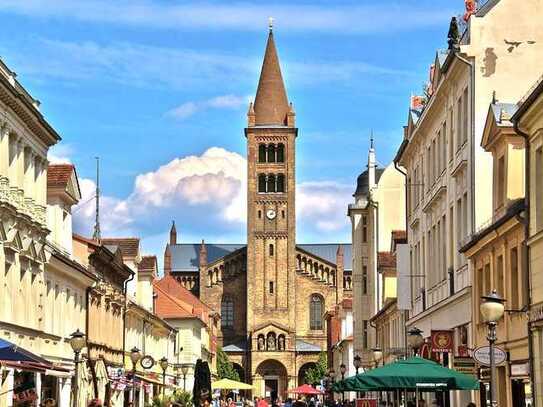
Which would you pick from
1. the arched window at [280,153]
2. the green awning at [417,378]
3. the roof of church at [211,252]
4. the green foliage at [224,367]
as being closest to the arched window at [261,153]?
the arched window at [280,153]

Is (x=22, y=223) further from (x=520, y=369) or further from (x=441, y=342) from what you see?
(x=520, y=369)

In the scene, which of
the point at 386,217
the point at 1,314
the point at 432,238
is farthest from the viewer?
the point at 386,217

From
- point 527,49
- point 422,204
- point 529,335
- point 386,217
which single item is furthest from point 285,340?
point 529,335

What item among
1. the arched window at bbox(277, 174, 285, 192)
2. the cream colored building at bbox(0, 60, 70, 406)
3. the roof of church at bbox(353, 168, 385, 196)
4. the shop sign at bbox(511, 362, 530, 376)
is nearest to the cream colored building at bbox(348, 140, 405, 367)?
the roof of church at bbox(353, 168, 385, 196)

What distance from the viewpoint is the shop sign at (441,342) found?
35.5 metres

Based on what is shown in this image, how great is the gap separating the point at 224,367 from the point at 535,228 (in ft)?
408

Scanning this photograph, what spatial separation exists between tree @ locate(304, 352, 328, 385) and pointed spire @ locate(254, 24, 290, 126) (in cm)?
2863

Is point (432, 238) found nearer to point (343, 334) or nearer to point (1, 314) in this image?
point (1, 314)

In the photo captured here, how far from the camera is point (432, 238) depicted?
45438 mm

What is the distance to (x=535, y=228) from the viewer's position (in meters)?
25.9

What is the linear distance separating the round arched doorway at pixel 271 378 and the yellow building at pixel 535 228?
128147mm

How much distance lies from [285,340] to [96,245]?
101146 millimetres

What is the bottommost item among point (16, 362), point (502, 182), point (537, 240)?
point (16, 362)

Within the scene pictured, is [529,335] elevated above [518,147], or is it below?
below
